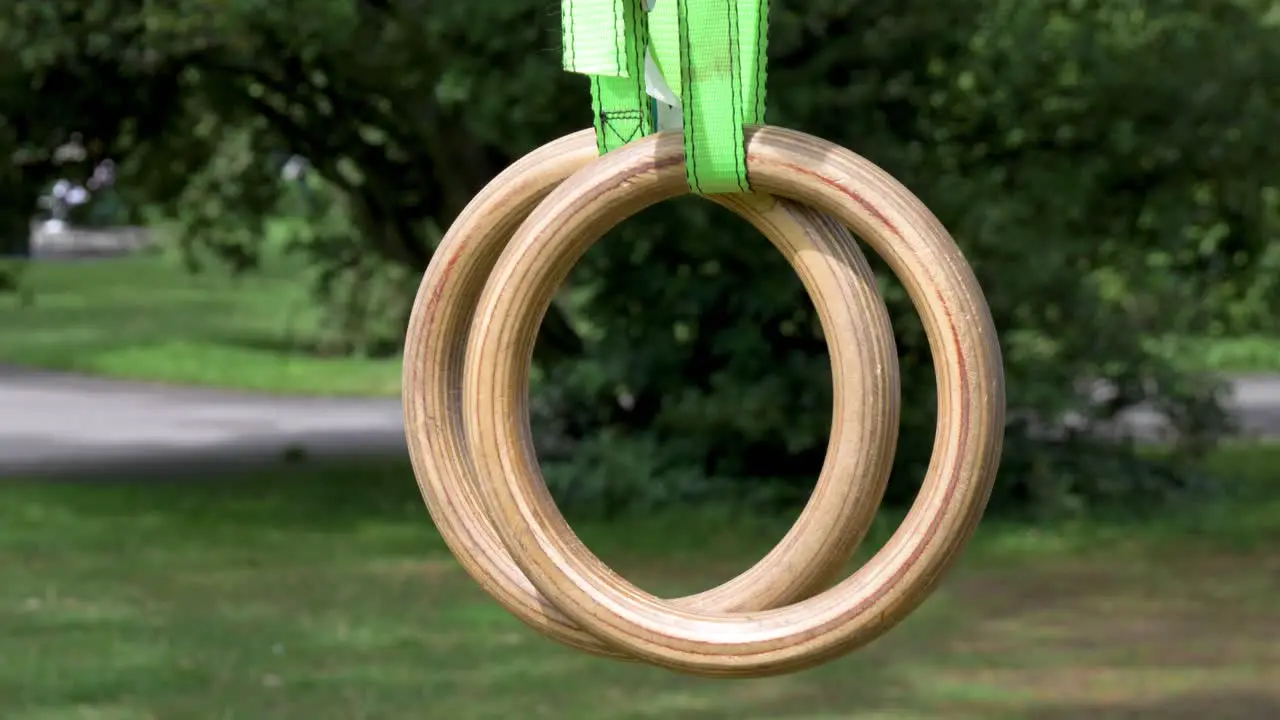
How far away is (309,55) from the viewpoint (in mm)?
11203

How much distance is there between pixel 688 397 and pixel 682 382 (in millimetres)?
446

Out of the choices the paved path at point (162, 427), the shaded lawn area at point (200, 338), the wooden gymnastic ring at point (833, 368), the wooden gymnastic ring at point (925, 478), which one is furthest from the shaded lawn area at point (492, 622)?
the wooden gymnastic ring at point (925, 478)

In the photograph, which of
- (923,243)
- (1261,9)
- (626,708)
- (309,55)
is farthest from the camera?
(1261,9)

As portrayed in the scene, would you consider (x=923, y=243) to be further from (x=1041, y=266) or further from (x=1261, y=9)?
(x=1261, y=9)

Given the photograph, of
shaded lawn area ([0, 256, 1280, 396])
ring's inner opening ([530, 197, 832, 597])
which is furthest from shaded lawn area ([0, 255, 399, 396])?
ring's inner opening ([530, 197, 832, 597])

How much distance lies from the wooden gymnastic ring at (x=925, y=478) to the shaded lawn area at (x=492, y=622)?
500cm

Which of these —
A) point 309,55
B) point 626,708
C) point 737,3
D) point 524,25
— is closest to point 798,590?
point 737,3

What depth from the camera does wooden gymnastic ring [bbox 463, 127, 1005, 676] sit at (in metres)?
2.03

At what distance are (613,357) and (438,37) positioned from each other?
8.34 ft

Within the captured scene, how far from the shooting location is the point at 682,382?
11.3 m

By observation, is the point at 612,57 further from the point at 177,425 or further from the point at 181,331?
the point at 181,331

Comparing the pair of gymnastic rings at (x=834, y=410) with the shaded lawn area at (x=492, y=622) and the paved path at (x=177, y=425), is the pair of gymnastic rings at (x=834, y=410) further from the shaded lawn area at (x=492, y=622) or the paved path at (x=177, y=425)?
the paved path at (x=177, y=425)

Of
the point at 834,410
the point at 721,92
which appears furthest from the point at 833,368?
the point at 721,92

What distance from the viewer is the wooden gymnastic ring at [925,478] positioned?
6.65ft
